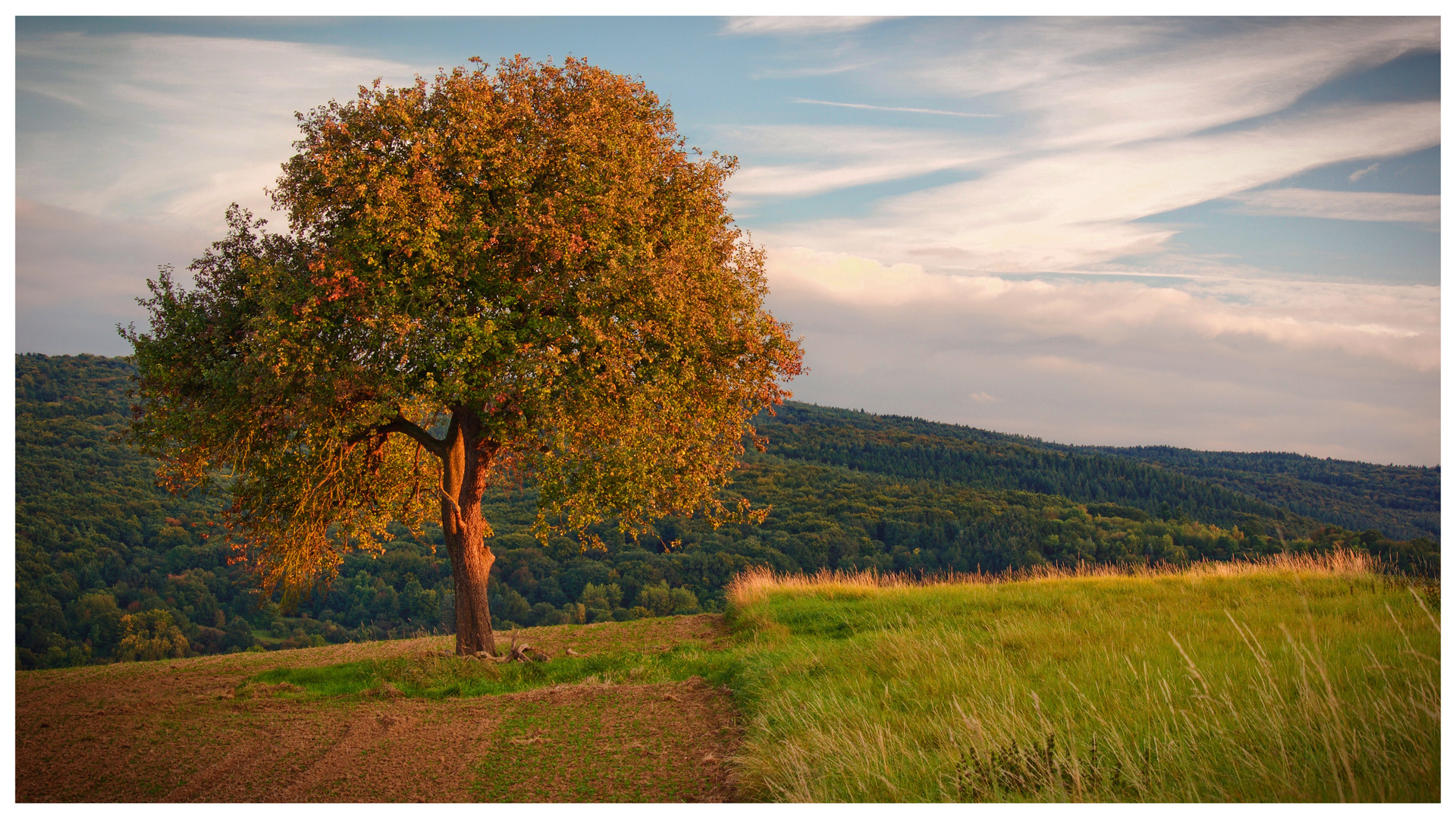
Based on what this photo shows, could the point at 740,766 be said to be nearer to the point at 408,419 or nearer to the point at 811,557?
the point at 408,419

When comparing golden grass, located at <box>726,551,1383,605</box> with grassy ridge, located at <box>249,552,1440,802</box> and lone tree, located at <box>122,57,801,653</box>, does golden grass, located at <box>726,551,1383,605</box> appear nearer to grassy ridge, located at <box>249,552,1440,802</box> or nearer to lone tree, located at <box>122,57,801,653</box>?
grassy ridge, located at <box>249,552,1440,802</box>

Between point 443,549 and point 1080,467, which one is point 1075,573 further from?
point 1080,467

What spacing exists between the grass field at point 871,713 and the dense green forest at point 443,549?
1471cm

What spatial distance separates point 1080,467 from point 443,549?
81.5 m

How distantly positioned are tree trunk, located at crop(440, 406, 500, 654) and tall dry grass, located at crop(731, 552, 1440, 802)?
6206mm

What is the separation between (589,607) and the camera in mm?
46750

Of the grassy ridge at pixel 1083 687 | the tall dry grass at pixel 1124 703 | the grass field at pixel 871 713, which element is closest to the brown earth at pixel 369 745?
the grass field at pixel 871 713

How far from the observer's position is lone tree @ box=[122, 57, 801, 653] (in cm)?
1259

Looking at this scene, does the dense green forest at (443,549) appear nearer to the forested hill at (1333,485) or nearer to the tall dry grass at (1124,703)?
the forested hill at (1333,485)

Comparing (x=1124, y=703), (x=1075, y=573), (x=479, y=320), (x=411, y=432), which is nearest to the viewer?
(x=1124, y=703)

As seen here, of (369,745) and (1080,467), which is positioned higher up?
(369,745)

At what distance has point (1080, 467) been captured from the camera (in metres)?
94.4

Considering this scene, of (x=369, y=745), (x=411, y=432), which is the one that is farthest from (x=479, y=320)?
(x=369, y=745)

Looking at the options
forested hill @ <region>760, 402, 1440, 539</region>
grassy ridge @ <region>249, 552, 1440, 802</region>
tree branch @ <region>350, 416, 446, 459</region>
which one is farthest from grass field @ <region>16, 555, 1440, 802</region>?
forested hill @ <region>760, 402, 1440, 539</region>
